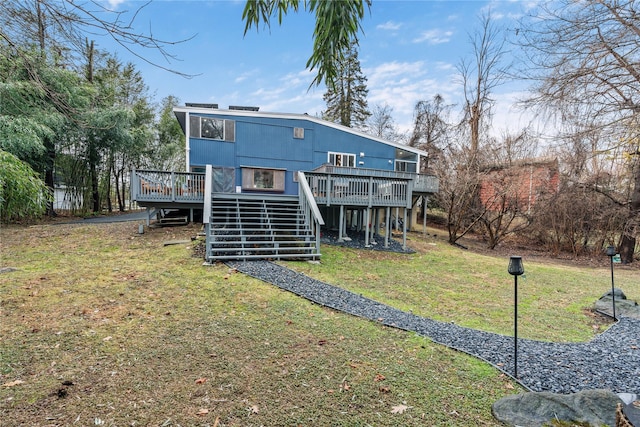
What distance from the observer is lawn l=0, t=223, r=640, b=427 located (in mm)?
2361

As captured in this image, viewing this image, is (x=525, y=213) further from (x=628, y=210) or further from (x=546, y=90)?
(x=546, y=90)

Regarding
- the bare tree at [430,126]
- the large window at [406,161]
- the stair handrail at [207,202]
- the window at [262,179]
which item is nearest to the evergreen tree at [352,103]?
the bare tree at [430,126]

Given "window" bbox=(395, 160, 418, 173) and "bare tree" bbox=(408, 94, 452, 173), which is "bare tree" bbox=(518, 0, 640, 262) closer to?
"window" bbox=(395, 160, 418, 173)

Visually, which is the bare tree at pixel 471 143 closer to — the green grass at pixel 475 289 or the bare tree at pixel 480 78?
the bare tree at pixel 480 78

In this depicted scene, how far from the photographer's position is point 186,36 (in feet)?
7.87

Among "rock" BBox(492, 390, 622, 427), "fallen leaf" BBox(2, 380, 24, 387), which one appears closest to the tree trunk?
"rock" BBox(492, 390, 622, 427)

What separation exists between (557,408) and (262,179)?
12718 millimetres

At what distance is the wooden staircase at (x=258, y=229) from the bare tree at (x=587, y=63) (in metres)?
5.89

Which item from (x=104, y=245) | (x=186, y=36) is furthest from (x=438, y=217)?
(x=186, y=36)

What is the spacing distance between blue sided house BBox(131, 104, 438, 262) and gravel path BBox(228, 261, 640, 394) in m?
3.32

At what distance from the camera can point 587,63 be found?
5434 mm

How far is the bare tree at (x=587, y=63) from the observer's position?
5.02m

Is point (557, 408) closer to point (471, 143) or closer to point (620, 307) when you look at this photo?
point (620, 307)

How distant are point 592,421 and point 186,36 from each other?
415cm
